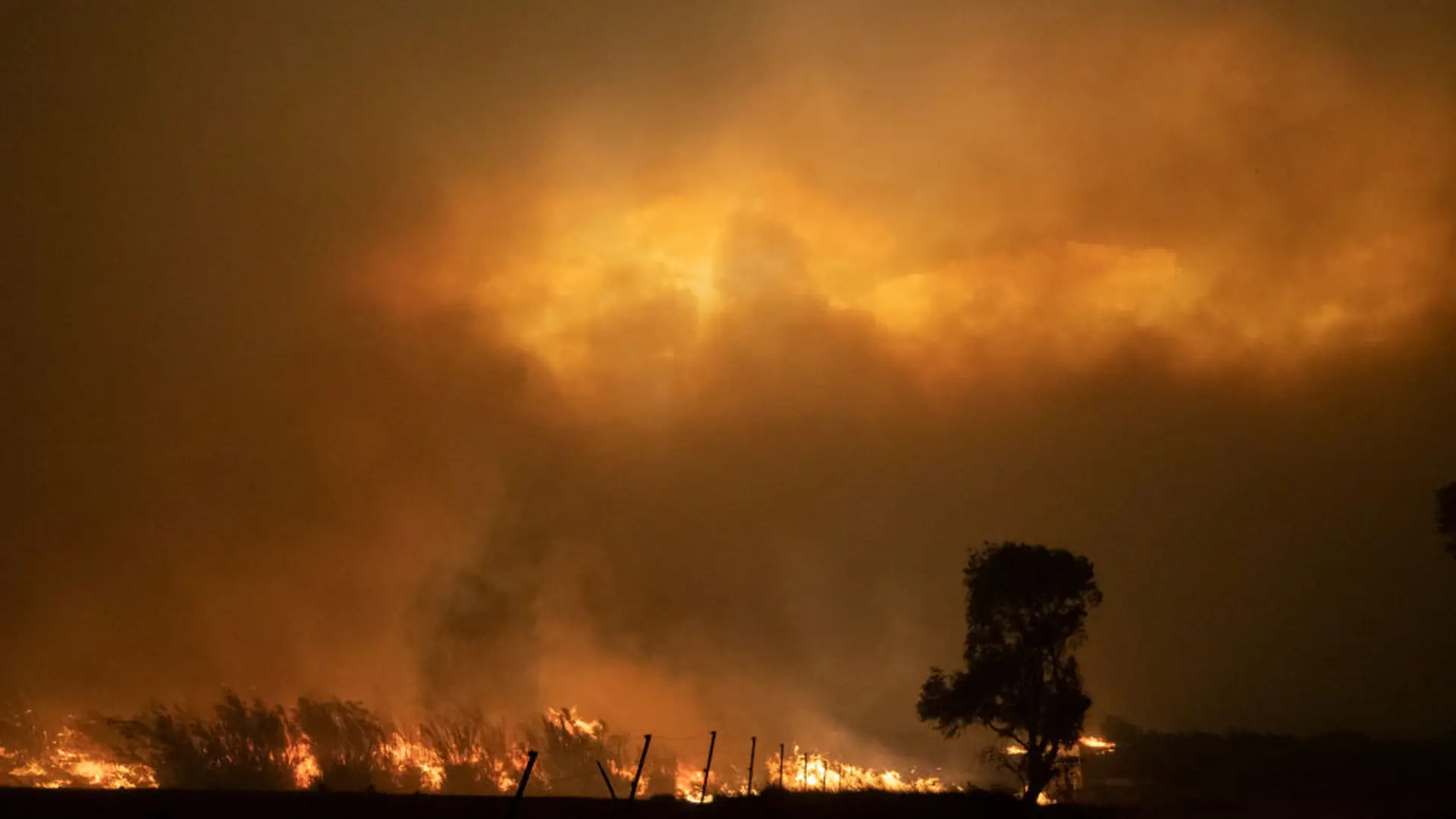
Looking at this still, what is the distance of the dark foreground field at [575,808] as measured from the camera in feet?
104

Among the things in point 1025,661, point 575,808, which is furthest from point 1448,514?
point 575,808

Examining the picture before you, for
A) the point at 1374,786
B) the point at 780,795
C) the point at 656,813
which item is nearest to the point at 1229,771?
the point at 1374,786

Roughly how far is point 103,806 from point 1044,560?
51.7 meters

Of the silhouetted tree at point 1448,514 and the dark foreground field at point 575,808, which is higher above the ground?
the silhouetted tree at point 1448,514

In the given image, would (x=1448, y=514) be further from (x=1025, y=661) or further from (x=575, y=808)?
(x=575, y=808)

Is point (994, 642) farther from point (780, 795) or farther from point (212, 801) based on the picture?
point (212, 801)

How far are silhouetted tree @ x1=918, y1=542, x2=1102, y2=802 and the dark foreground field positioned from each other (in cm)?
439

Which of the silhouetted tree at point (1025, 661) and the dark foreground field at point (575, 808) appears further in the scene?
the silhouetted tree at point (1025, 661)

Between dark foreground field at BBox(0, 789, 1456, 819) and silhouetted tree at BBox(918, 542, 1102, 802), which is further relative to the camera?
silhouetted tree at BBox(918, 542, 1102, 802)

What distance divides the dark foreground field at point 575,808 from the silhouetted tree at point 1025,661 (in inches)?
173

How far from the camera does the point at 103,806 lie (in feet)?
102

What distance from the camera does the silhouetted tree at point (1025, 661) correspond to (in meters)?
53.5

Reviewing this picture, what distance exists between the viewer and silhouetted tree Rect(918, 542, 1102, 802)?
176 feet

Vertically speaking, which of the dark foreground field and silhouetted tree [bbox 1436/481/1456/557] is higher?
silhouetted tree [bbox 1436/481/1456/557]
